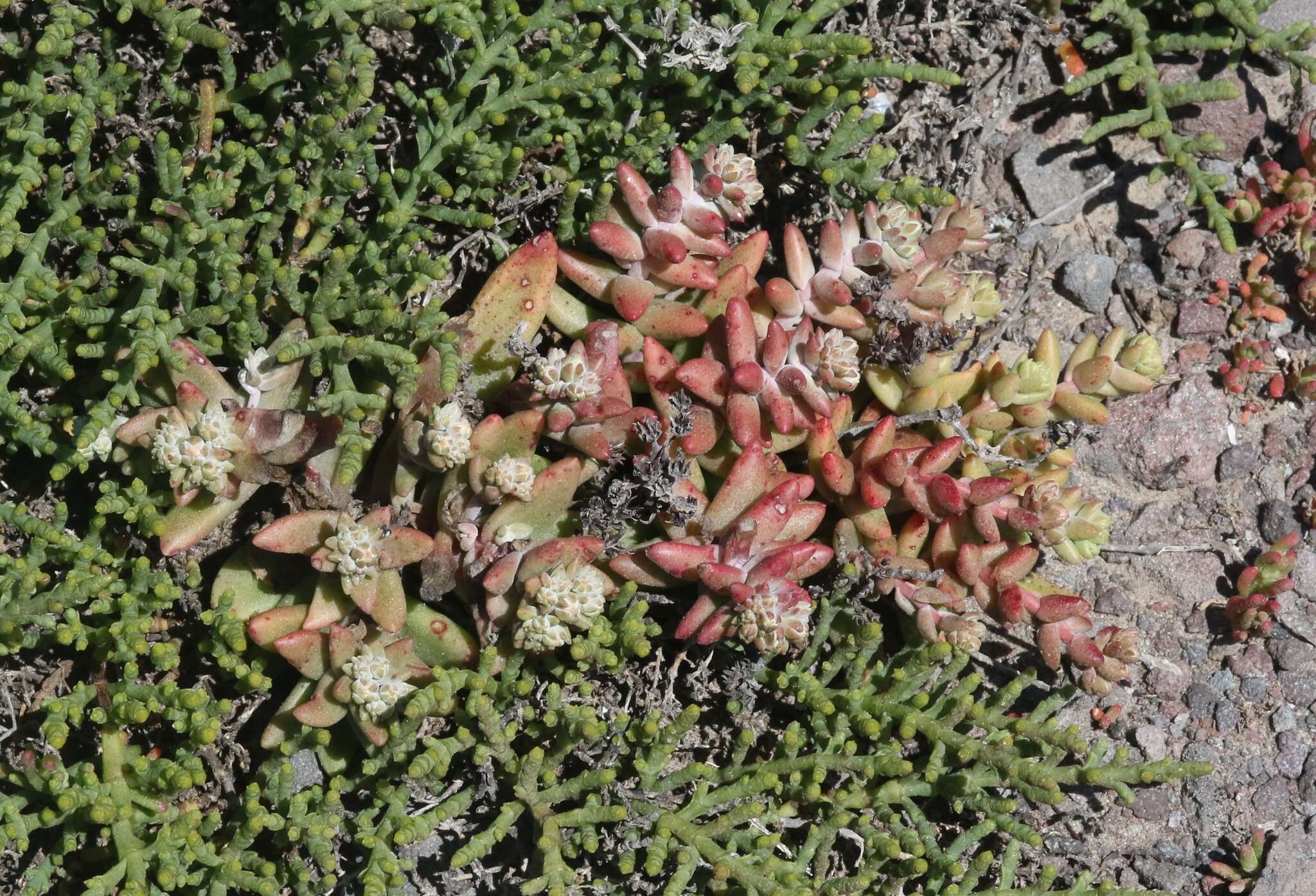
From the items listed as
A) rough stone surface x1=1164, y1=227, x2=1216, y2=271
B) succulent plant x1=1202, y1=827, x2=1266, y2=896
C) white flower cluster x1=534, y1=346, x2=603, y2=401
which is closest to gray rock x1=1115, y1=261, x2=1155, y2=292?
rough stone surface x1=1164, y1=227, x2=1216, y2=271

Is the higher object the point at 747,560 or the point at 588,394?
the point at 588,394

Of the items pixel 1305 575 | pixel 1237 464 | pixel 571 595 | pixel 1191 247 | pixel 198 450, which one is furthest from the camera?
pixel 1191 247

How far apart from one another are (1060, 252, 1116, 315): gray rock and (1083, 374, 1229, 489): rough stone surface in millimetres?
377

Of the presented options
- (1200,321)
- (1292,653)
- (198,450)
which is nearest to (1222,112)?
(1200,321)

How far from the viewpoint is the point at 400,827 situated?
3260mm

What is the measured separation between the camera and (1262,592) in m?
3.91

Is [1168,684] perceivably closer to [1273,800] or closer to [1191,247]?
[1273,800]

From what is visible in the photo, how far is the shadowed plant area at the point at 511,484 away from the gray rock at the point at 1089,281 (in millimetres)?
404

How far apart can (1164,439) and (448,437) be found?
102 inches

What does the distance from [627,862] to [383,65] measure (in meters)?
2.68

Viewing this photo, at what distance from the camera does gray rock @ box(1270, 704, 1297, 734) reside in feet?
12.8

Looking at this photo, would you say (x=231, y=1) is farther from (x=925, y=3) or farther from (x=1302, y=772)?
(x=1302, y=772)

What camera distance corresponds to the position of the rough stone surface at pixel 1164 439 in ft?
13.4

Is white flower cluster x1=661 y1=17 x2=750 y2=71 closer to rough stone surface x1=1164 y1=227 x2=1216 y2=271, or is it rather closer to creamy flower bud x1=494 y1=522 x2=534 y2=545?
creamy flower bud x1=494 y1=522 x2=534 y2=545
